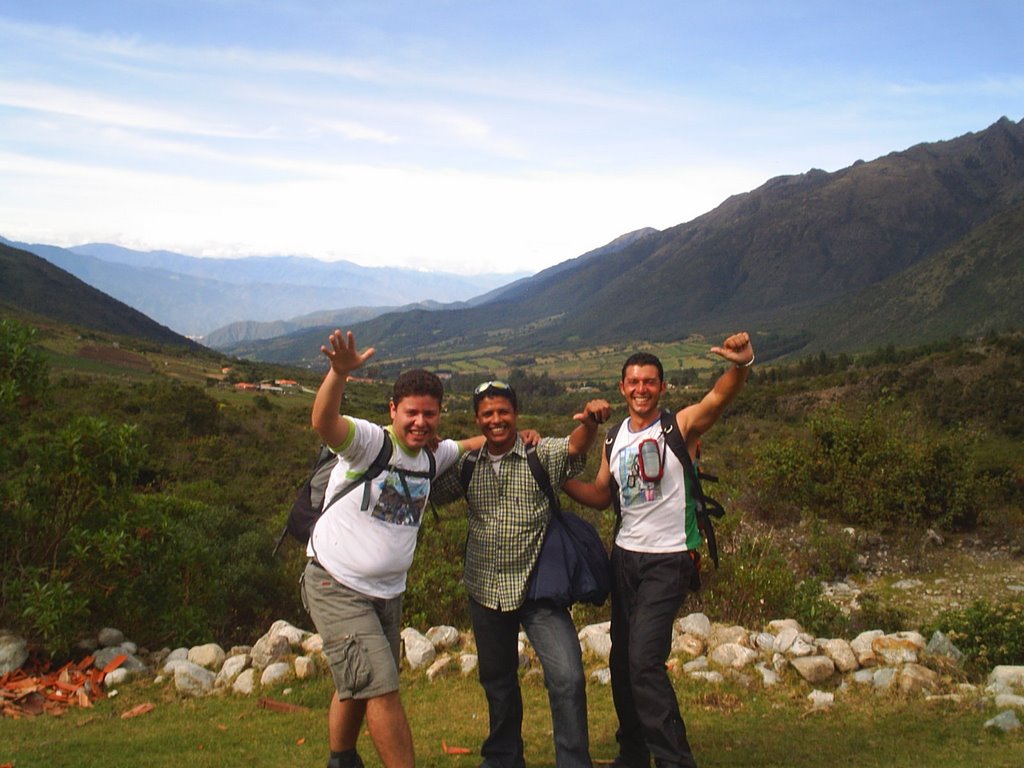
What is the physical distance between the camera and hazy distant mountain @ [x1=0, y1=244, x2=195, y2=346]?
114 meters

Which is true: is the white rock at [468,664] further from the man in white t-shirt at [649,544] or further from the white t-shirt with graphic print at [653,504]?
the white t-shirt with graphic print at [653,504]

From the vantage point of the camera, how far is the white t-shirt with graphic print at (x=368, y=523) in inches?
147

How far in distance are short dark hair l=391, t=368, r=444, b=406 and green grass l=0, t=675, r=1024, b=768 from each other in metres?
2.39

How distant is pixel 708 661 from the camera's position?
6457mm

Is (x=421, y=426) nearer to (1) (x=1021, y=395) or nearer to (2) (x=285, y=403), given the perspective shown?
(1) (x=1021, y=395)


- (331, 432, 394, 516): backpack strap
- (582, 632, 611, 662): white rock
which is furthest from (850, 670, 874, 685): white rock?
(331, 432, 394, 516): backpack strap

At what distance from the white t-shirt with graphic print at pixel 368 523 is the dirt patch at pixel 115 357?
180 ft

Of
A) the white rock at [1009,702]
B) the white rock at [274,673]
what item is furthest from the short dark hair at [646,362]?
the white rock at [274,673]

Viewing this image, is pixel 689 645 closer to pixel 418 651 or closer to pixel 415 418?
pixel 418 651

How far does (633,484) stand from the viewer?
13.1 feet

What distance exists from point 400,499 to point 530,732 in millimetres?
2420

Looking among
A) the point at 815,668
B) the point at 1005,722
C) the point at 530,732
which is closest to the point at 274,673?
the point at 530,732

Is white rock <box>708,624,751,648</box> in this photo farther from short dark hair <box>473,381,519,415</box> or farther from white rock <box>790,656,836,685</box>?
short dark hair <box>473,381,519,415</box>

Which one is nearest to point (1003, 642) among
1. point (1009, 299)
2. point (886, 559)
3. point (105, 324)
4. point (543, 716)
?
point (543, 716)
